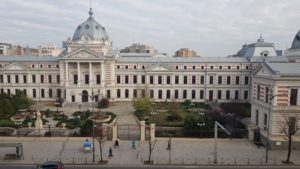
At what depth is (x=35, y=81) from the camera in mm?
66375

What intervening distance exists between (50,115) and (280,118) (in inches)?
1480

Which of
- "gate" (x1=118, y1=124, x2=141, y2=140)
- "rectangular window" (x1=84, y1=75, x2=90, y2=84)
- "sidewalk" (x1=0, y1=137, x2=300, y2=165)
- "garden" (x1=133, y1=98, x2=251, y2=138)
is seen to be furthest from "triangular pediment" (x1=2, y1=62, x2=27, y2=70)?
"gate" (x1=118, y1=124, x2=141, y2=140)

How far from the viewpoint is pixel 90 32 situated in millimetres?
65875

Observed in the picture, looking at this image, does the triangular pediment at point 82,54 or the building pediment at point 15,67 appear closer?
Answer: the triangular pediment at point 82,54

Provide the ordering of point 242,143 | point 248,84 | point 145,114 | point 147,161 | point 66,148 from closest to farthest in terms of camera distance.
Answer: point 147,161, point 66,148, point 242,143, point 145,114, point 248,84

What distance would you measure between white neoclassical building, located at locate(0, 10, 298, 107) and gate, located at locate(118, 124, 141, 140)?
24436mm

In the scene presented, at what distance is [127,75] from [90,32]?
46.9 feet

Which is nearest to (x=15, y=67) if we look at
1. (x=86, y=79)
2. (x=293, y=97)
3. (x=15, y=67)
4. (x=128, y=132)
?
(x=15, y=67)

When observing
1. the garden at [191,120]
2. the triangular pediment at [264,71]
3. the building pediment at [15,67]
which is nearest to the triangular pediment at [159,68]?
the garden at [191,120]

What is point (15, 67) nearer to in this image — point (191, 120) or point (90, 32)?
point (90, 32)

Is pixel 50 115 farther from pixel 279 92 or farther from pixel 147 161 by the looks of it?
pixel 279 92

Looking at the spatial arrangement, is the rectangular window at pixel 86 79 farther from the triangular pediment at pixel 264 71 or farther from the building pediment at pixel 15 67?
the triangular pediment at pixel 264 71

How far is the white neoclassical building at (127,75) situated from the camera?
63.1 metres

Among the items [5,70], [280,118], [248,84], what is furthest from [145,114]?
[5,70]
